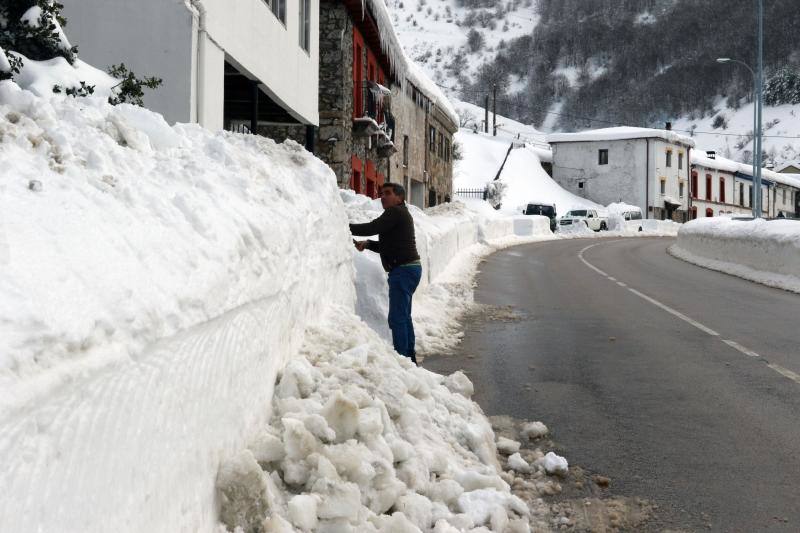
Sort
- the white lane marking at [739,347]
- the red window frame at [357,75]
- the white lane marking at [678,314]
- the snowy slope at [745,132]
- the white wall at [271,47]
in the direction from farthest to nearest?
1. the snowy slope at [745,132]
2. the red window frame at [357,75]
3. the white wall at [271,47]
4. the white lane marking at [678,314]
5. the white lane marking at [739,347]

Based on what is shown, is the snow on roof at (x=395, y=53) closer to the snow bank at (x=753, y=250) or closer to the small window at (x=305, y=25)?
the small window at (x=305, y=25)

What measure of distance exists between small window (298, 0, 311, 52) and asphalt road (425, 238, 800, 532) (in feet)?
20.8

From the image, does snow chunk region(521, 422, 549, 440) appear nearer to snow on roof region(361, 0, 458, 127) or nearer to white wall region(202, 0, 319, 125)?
white wall region(202, 0, 319, 125)

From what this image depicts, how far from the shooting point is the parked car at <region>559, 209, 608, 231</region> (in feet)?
171

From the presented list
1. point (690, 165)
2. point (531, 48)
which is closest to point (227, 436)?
point (690, 165)

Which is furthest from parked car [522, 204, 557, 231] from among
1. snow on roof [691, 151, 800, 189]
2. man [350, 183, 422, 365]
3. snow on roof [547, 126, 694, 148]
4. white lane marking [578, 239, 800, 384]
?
man [350, 183, 422, 365]

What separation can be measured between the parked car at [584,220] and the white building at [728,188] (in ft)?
67.3

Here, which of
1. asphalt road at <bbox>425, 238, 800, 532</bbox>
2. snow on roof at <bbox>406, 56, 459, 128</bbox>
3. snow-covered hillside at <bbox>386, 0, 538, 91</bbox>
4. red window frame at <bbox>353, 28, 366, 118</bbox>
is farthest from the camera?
snow-covered hillside at <bbox>386, 0, 538, 91</bbox>

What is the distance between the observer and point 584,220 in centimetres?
5222

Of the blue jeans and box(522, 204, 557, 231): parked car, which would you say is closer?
the blue jeans

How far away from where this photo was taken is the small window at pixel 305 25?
633 inches

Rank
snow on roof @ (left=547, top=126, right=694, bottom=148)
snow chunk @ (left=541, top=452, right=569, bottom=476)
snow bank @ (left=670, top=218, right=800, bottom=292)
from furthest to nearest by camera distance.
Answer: snow on roof @ (left=547, top=126, right=694, bottom=148) < snow bank @ (left=670, top=218, right=800, bottom=292) < snow chunk @ (left=541, top=452, right=569, bottom=476)

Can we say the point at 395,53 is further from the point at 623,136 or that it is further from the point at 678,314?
the point at 623,136

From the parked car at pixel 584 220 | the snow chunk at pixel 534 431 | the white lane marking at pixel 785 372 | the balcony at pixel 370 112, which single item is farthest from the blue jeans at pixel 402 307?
the parked car at pixel 584 220
